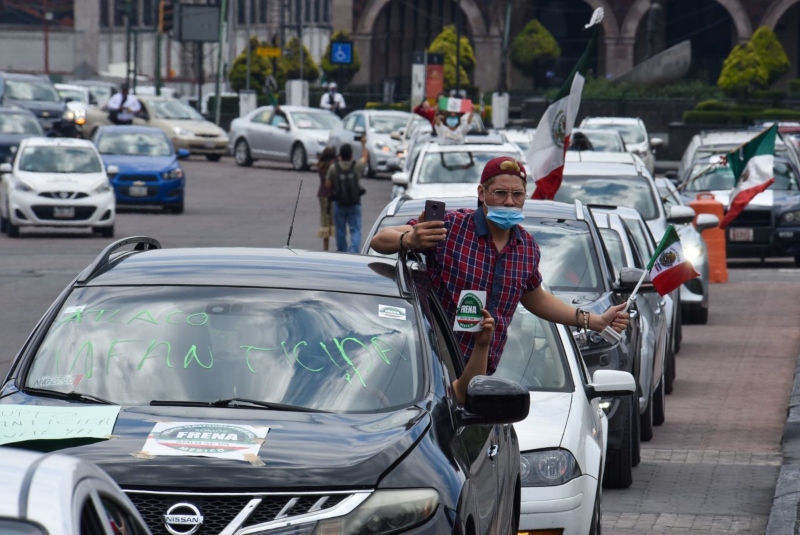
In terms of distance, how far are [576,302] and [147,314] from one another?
5305mm

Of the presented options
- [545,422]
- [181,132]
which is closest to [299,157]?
[181,132]

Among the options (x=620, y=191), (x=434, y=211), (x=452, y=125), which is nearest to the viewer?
(x=434, y=211)

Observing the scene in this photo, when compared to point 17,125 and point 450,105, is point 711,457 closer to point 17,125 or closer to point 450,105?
point 450,105

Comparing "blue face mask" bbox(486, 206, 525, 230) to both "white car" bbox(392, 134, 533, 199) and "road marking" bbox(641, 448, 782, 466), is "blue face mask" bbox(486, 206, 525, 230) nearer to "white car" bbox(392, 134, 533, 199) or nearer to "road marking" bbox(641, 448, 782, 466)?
"road marking" bbox(641, 448, 782, 466)

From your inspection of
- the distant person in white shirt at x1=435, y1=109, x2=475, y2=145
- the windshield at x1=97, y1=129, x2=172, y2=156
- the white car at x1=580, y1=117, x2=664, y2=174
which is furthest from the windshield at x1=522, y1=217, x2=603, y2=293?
the white car at x1=580, y1=117, x2=664, y2=174

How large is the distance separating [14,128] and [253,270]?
3314cm

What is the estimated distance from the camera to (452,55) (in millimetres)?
74188

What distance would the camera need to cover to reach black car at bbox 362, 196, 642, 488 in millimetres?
10508

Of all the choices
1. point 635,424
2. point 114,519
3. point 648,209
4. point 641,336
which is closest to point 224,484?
point 114,519

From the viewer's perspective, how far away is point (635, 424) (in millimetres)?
10680

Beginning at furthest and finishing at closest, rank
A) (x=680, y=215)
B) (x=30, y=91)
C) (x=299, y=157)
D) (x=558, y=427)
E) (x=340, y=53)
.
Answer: (x=340, y=53) < (x=30, y=91) < (x=299, y=157) < (x=680, y=215) < (x=558, y=427)

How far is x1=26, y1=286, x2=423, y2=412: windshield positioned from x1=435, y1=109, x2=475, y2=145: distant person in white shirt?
2617 cm

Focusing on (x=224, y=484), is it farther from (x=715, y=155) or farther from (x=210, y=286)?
(x=715, y=155)

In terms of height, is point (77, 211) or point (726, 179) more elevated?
point (726, 179)
